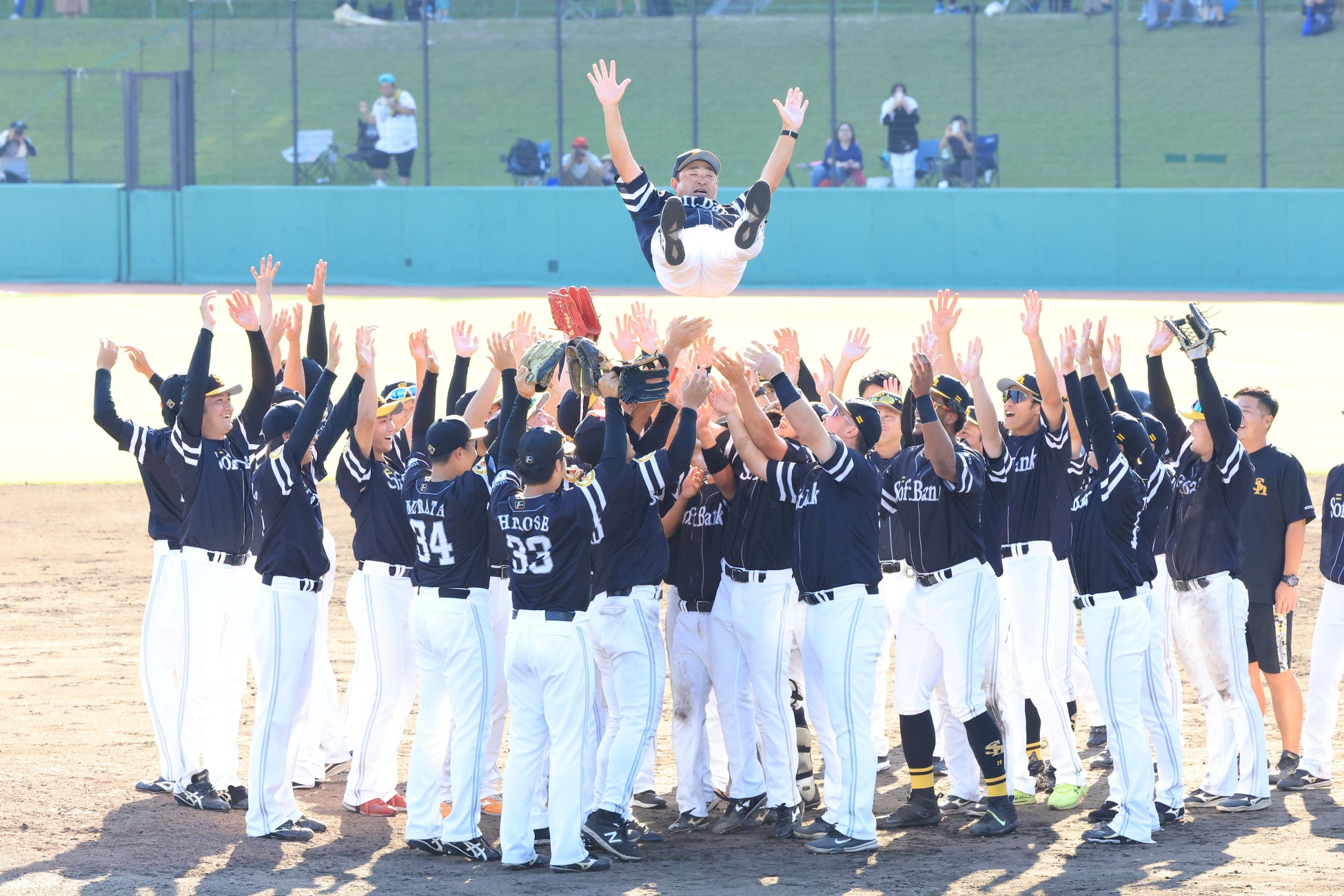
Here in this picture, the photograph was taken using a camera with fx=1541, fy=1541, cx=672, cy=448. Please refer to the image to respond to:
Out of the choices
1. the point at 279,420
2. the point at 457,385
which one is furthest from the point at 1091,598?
the point at 279,420

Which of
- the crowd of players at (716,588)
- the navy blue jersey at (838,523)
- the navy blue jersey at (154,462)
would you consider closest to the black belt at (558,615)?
the crowd of players at (716,588)

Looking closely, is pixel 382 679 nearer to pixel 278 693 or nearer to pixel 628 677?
pixel 278 693

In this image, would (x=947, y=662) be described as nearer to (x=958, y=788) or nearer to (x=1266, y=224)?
(x=958, y=788)

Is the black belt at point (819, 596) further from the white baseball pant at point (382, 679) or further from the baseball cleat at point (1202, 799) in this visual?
the baseball cleat at point (1202, 799)

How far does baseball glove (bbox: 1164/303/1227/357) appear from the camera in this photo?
24.2 feet

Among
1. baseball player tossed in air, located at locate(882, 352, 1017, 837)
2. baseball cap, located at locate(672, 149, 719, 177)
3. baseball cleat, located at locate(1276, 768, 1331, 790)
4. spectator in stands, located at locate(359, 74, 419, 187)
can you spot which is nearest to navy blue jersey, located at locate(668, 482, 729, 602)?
baseball player tossed in air, located at locate(882, 352, 1017, 837)

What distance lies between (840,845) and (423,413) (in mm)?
2841

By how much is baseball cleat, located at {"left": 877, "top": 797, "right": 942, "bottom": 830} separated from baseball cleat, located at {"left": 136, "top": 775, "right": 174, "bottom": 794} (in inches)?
143

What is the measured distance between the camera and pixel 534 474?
6.77m

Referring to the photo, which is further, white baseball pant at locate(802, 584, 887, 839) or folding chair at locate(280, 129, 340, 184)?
folding chair at locate(280, 129, 340, 184)

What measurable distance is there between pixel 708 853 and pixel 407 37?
1179 inches

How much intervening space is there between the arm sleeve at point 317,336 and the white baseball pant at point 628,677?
8.44 feet

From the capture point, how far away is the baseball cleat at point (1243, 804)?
7.59 metres

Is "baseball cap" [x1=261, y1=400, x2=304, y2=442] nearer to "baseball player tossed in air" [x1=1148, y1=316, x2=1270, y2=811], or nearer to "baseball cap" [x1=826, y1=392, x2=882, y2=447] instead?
"baseball cap" [x1=826, y1=392, x2=882, y2=447]
